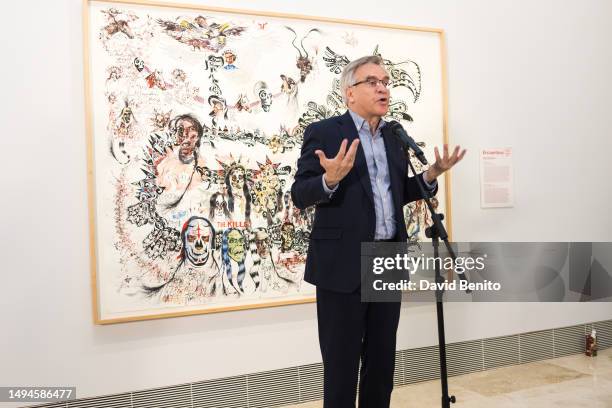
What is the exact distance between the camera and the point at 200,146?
262 cm

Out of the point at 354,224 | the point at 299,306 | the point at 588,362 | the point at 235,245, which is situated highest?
the point at 354,224

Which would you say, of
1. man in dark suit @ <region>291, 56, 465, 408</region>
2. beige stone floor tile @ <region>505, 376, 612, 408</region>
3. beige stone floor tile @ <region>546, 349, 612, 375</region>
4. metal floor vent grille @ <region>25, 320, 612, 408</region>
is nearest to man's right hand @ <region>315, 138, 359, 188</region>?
man in dark suit @ <region>291, 56, 465, 408</region>

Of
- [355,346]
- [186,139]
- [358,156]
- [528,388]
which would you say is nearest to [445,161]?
[358,156]

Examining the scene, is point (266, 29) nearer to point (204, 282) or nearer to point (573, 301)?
point (204, 282)

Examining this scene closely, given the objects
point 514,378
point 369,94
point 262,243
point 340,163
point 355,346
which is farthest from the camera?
point 514,378

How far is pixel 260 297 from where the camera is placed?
2746 mm

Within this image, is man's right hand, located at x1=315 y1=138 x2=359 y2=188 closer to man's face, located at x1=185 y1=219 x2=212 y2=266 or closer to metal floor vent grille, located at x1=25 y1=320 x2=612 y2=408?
man's face, located at x1=185 y1=219 x2=212 y2=266

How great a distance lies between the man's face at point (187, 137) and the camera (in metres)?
2.59

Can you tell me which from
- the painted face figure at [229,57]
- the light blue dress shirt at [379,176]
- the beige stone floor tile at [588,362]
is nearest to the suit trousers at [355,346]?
the light blue dress shirt at [379,176]

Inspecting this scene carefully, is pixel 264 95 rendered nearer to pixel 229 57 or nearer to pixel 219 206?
pixel 229 57

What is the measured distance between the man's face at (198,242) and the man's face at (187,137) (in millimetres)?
352

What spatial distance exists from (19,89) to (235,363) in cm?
167

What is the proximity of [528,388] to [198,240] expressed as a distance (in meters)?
2.07

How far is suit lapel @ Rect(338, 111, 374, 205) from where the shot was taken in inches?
78.6
